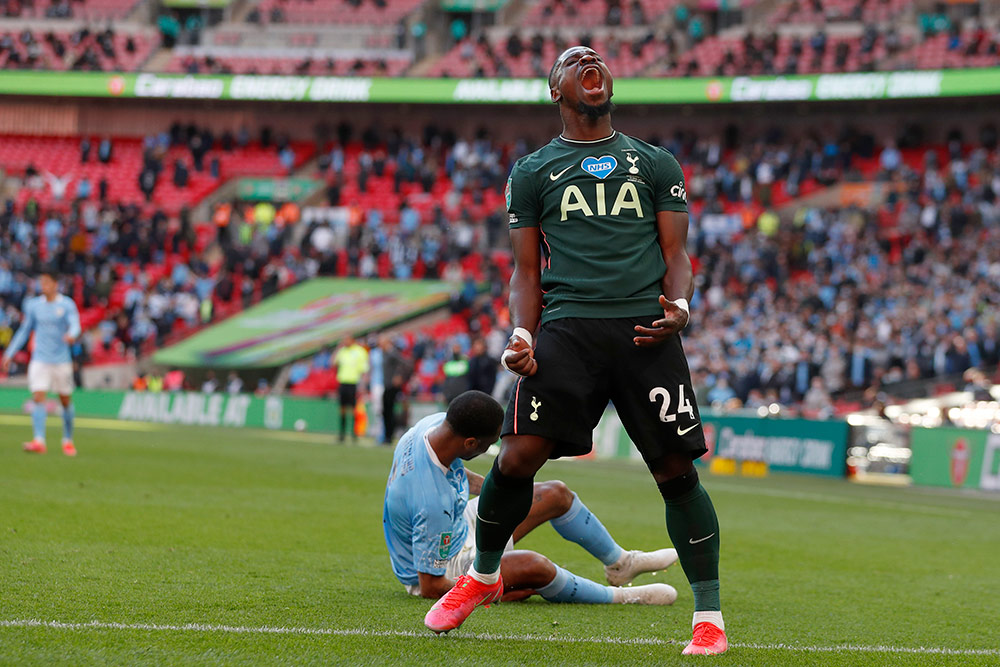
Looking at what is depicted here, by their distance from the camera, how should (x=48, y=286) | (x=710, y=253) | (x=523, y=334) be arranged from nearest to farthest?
(x=523, y=334) → (x=48, y=286) → (x=710, y=253)

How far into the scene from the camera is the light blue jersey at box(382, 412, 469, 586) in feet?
19.8

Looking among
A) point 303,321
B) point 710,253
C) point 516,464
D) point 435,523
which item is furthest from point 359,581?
point 303,321

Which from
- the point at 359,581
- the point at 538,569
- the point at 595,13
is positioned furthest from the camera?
the point at 595,13

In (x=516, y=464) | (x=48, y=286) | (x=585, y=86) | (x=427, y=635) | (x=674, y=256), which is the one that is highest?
(x=585, y=86)

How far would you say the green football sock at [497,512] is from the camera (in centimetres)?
513

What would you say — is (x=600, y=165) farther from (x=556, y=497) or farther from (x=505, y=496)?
(x=556, y=497)

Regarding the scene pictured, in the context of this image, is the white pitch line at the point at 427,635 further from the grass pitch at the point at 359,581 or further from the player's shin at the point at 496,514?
the player's shin at the point at 496,514

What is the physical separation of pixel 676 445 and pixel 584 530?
175 centimetres

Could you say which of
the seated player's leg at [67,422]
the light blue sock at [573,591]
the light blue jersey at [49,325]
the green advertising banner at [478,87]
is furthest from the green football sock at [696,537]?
the green advertising banner at [478,87]

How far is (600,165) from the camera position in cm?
507

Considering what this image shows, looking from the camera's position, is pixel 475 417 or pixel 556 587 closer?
pixel 475 417

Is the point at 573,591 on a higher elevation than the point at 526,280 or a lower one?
lower

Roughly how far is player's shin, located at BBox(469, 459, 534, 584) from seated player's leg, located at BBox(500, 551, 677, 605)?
3.15ft

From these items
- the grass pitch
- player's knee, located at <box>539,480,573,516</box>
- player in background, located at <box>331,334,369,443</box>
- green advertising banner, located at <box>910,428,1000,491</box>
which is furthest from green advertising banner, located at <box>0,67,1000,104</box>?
player's knee, located at <box>539,480,573,516</box>
